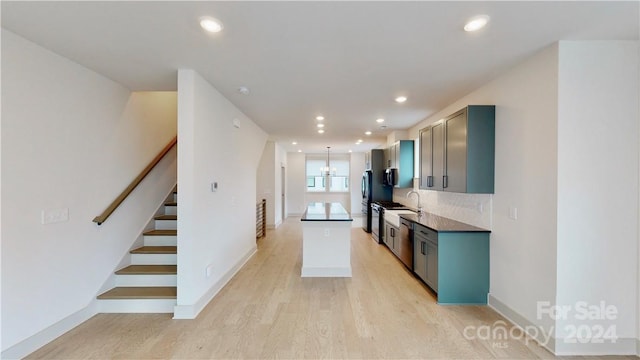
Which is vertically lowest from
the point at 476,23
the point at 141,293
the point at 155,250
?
the point at 141,293

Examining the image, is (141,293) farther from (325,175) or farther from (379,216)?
(325,175)

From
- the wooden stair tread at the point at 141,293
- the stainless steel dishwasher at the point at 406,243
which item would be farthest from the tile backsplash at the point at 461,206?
the wooden stair tread at the point at 141,293

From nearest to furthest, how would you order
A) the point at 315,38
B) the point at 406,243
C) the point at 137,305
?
1. the point at 315,38
2. the point at 137,305
3. the point at 406,243

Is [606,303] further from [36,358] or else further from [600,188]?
[36,358]

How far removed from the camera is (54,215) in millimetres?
2604

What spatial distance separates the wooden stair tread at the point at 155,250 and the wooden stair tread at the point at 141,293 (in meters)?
0.48

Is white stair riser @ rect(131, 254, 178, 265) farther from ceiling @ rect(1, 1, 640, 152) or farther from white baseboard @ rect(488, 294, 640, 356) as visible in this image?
white baseboard @ rect(488, 294, 640, 356)

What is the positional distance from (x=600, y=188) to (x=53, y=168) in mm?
4954

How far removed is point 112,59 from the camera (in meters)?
2.69

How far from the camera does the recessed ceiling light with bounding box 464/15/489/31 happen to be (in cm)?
193

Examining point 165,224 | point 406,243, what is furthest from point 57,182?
point 406,243

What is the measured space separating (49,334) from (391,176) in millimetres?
5931

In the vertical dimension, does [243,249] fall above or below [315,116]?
below

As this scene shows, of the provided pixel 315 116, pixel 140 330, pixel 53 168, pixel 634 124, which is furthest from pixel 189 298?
pixel 634 124
